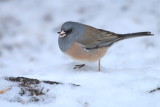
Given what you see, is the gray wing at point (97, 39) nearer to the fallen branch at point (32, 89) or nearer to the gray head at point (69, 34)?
the gray head at point (69, 34)

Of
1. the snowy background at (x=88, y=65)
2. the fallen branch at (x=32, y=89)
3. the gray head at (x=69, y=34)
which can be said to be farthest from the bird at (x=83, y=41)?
the fallen branch at (x=32, y=89)

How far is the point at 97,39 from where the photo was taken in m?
3.78

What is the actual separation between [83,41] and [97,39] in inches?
6.6

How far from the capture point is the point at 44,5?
680 cm

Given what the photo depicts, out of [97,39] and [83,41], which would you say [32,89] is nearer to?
[83,41]

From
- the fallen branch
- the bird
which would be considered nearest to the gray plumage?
the bird

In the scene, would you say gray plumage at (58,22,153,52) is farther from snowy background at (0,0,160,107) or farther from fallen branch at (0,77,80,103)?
fallen branch at (0,77,80,103)

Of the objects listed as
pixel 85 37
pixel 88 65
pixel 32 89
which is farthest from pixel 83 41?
pixel 32 89

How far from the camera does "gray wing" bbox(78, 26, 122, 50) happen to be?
3.71 m

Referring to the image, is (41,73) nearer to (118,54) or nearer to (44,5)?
(118,54)

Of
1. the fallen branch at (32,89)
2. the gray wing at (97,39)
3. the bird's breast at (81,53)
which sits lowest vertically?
the fallen branch at (32,89)

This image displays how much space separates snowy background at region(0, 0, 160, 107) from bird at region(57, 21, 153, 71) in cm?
16

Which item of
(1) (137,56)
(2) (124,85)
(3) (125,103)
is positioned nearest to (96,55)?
(2) (124,85)

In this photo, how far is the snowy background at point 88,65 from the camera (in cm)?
275
